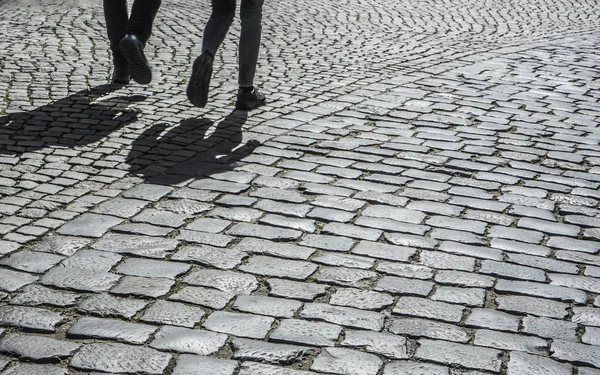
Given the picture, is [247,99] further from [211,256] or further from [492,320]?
[492,320]

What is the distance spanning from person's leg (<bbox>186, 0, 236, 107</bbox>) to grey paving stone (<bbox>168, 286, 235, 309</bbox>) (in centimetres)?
268

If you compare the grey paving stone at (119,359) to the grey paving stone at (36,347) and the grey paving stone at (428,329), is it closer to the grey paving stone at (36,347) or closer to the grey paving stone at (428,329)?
the grey paving stone at (36,347)

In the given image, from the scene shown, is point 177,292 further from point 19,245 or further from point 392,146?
point 392,146

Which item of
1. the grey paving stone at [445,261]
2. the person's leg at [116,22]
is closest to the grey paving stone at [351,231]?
the grey paving stone at [445,261]

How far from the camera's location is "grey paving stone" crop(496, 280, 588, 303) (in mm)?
3889

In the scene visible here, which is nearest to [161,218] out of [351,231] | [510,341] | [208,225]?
[208,225]

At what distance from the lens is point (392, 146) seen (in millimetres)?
6004

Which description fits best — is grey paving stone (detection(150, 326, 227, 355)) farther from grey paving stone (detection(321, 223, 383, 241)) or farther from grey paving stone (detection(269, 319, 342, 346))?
grey paving stone (detection(321, 223, 383, 241))

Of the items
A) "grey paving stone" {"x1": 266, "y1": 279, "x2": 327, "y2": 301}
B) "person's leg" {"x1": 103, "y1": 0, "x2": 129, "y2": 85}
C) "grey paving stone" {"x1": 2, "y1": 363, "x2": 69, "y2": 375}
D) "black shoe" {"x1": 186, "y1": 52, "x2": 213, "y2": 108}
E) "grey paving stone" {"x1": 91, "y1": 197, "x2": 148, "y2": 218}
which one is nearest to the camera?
"grey paving stone" {"x1": 2, "y1": 363, "x2": 69, "y2": 375}

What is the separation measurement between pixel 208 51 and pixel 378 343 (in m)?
3.44

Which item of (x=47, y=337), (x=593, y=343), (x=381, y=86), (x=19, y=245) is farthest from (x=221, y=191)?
(x=381, y=86)

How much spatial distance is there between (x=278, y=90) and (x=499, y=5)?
246 inches

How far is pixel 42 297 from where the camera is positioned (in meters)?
3.70

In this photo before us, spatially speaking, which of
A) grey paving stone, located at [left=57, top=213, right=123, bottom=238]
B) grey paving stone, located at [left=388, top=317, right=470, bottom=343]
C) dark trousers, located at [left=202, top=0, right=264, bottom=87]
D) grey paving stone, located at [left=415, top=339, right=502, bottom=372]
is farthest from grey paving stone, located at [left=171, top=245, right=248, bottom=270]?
dark trousers, located at [left=202, top=0, right=264, bottom=87]
